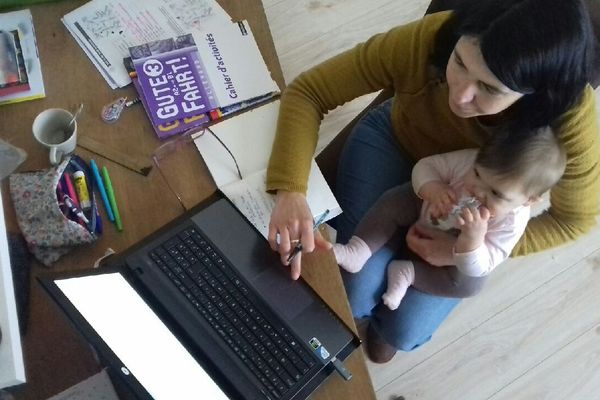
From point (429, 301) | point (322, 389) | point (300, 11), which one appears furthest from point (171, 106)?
point (300, 11)

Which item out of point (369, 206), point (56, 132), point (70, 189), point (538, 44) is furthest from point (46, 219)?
point (538, 44)

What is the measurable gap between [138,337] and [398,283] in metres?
0.62

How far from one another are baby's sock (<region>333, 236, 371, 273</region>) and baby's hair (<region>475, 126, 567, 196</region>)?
307 mm

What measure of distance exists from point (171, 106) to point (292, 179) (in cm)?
25

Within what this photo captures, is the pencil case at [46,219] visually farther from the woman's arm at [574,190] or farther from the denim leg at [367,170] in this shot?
the woman's arm at [574,190]

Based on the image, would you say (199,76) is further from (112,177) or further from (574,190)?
(574,190)

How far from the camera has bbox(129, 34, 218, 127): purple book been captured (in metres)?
1.07

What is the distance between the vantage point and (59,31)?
3.65 ft

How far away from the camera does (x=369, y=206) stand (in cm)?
134

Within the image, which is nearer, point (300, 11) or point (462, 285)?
point (462, 285)

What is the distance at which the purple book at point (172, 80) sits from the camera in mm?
1065

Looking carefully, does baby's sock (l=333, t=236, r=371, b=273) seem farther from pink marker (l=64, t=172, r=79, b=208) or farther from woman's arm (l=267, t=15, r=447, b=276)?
pink marker (l=64, t=172, r=79, b=208)

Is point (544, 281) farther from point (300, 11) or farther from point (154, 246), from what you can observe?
point (154, 246)

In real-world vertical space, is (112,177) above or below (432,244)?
above
